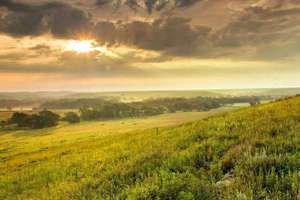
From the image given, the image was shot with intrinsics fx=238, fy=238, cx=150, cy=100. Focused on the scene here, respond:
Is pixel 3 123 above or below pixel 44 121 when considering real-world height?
below

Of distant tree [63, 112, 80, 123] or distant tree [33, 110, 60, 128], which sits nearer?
distant tree [33, 110, 60, 128]

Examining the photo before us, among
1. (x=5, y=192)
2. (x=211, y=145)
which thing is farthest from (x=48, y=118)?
(x=211, y=145)

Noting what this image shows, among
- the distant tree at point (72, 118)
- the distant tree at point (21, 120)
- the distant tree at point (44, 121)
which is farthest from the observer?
the distant tree at point (72, 118)

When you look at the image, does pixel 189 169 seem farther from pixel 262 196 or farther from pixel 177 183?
pixel 262 196

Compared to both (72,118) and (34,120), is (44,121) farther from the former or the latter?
(72,118)

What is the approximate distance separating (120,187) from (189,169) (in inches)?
89.1

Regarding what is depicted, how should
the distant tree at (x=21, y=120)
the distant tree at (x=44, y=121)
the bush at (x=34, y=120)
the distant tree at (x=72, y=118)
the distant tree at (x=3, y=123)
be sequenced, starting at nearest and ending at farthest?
the bush at (x=34, y=120), the distant tree at (x=44, y=121), the distant tree at (x=21, y=120), the distant tree at (x=3, y=123), the distant tree at (x=72, y=118)

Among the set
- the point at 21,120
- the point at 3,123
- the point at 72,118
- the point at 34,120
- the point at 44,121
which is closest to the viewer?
the point at 34,120

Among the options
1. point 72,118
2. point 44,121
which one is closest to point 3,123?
point 44,121

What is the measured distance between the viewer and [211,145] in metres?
9.30

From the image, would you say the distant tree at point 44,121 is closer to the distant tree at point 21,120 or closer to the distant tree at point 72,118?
the distant tree at point 21,120

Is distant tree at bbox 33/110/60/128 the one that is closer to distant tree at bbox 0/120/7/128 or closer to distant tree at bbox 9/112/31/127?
distant tree at bbox 9/112/31/127

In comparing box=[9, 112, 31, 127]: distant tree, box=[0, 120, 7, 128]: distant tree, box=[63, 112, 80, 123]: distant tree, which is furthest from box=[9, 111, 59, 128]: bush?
box=[63, 112, 80, 123]: distant tree

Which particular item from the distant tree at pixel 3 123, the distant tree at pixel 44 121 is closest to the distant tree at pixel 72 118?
the distant tree at pixel 44 121
